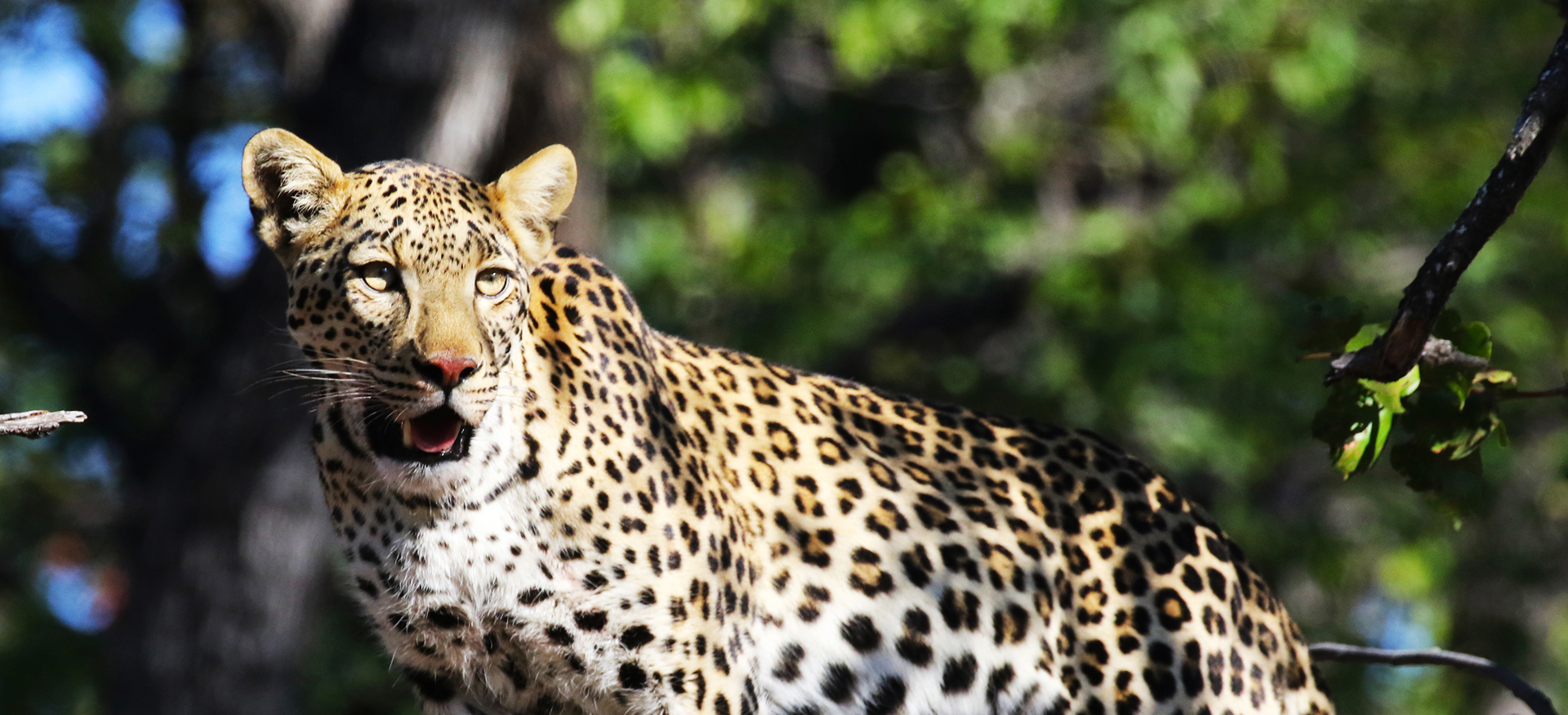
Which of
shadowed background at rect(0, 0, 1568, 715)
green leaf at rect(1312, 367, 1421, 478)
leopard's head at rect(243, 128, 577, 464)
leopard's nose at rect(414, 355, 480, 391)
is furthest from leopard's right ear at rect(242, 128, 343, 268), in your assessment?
shadowed background at rect(0, 0, 1568, 715)

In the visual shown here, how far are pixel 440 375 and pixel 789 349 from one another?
10.8 m

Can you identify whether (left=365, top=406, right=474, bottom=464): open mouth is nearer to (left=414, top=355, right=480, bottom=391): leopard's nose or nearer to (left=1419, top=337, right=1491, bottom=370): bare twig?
(left=414, top=355, right=480, bottom=391): leopard's nose

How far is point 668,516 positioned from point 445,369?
3.99 feet

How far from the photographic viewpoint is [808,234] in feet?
57.4

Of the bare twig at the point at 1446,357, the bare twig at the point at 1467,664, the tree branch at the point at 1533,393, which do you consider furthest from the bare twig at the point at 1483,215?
the bare twig at the point at 1467,664

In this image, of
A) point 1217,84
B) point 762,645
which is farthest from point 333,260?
point 1217,84

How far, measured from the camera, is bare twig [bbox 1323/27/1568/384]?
445 cm

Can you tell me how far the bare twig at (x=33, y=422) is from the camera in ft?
11.7

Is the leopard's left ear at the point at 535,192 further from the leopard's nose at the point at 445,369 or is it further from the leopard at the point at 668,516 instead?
the leopard's nose at the point at 445,369

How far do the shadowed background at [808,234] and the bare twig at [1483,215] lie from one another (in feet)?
26.4

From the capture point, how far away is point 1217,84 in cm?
1734

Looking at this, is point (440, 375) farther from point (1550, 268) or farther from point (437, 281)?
point (1550, 268)

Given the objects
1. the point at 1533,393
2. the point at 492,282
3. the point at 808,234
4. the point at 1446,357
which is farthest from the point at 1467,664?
the point at 808,234

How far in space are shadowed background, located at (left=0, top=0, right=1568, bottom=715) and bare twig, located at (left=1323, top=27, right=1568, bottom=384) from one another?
8047mm
